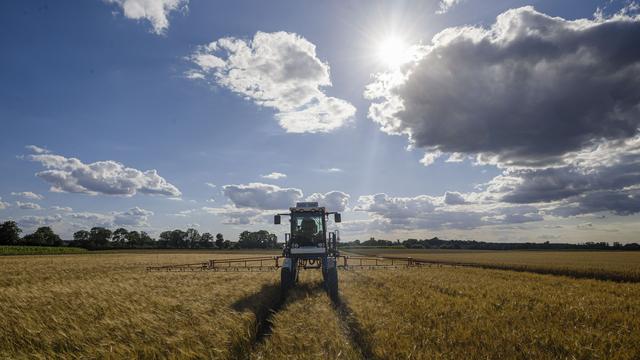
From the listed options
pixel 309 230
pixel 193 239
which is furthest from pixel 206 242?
pixel 309 230

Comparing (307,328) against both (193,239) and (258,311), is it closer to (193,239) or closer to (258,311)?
(258,311)

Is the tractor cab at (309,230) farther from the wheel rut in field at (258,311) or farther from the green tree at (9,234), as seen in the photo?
the green tree at (9,234)

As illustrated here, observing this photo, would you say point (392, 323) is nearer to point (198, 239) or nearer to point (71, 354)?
point (71, 354)

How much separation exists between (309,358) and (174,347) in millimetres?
2153

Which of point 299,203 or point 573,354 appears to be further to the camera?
point 299,203

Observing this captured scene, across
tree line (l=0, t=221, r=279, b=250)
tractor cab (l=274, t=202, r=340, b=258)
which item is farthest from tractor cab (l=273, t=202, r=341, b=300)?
tree line (l=0, t=221, r=279, b=250)

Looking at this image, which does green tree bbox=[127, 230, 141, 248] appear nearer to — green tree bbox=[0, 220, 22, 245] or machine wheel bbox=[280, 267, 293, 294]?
green tree bbox=[0, 220, 22, 245]

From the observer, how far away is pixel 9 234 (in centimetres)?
9994

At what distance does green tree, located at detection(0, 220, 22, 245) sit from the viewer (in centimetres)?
9902

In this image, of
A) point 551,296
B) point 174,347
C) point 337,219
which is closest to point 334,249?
point 337,219

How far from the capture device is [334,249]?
1628cm

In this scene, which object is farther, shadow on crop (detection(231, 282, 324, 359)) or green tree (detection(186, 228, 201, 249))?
green tree (detection(186, 228, 201, 249))

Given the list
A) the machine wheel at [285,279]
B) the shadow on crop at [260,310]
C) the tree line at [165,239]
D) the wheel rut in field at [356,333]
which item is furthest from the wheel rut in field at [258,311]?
the tree line at [165,239]

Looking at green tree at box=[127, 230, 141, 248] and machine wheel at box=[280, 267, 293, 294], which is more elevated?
green tree at box=[127, 230, 141, 248]
